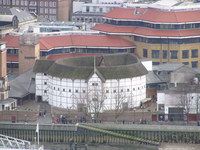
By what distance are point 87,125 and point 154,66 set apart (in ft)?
75.8

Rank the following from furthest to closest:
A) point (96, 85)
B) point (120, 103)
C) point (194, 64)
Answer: point (194, 64) → point (120, 103) → point (96, 85)

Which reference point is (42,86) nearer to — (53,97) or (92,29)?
(53,97)

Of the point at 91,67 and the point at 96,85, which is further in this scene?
the point at 91,67

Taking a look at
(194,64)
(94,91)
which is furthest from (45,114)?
(194,64)

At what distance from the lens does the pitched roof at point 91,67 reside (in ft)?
515

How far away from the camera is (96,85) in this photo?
15638cm

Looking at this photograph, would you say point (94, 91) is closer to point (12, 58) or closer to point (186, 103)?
point (186, 103)

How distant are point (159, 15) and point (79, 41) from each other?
1224 cm

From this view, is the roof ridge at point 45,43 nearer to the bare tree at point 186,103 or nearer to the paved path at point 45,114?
the paved path at point 45,114

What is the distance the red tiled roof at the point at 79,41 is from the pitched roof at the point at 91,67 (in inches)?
504

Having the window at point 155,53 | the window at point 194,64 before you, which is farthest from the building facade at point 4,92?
the window at point 194,64

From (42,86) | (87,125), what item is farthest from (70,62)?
(87,125)

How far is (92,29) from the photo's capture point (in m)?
188

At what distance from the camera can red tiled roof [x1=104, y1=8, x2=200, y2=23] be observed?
17862 cm
